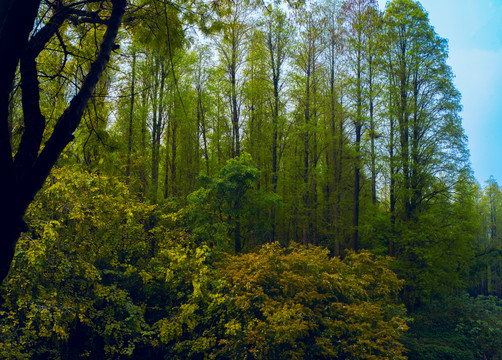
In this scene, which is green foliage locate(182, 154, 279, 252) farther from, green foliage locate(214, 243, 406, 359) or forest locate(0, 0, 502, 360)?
green foliage locate(214, 243, 406, 359)

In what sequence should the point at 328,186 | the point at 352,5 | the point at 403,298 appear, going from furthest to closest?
the point at 328,186
the point at 352,5
the point at 403,298

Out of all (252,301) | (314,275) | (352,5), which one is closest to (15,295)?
(252,301)

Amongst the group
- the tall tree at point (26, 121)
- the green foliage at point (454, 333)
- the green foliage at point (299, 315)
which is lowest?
the green foliage at point (454, 333)

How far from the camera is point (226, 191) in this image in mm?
12031

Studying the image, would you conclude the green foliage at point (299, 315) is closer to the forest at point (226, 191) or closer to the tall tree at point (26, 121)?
the forest at point (226, 191)

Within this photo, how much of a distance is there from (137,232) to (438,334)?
10.9 m

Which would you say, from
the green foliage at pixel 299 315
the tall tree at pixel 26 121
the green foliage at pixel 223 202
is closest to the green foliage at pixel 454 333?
the green foliage at pixel 299 315

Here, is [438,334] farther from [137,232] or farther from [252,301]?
[137,232]

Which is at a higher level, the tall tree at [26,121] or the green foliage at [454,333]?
the tall tree at [26,121]

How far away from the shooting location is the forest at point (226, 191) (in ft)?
11.0

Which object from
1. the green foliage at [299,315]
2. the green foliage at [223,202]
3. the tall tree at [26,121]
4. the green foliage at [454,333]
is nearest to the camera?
the tall tree at [26,121]

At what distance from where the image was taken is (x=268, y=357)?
652cm

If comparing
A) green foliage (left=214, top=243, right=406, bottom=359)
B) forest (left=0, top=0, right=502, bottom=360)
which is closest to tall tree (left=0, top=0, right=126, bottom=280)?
forest (left=0, top=0, right=502, bottom=360)

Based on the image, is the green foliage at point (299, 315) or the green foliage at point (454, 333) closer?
the green foliage at point (299, 315)
